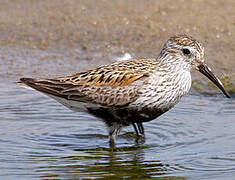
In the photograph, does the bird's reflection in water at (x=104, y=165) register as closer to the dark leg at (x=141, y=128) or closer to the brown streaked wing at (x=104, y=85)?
the dark leg at (x=141, y=128)

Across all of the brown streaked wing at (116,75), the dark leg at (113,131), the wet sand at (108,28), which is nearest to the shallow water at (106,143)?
the dark leg at (113,131)

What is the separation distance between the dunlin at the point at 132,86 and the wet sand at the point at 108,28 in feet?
11.7

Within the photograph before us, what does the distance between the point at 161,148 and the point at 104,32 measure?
658 centimetres

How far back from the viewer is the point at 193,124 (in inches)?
438

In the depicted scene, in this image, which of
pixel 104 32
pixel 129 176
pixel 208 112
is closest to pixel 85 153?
pixel 129 176

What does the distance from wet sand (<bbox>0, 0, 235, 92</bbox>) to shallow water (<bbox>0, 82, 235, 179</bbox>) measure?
6.25 feet

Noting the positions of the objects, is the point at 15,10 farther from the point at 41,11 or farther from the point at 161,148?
the point at 161,148

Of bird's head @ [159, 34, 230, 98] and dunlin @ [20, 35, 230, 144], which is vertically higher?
bird's head @ [159, 34, 230, 98]

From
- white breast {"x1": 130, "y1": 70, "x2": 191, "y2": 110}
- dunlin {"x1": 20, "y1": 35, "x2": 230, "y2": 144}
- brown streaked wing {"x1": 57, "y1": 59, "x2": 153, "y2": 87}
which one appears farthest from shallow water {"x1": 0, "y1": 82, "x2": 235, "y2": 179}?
brown streaked wing {"x1": 57, "y1": 59, "x2": 153, "y2": 87}

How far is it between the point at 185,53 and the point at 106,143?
1.97m

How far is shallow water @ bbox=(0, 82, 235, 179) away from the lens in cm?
892

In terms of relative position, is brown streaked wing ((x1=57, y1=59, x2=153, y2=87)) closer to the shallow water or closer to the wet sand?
the shallow water

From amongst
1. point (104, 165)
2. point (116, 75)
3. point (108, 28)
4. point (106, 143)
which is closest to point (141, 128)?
point (106, 143)

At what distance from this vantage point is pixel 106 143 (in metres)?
10.5
